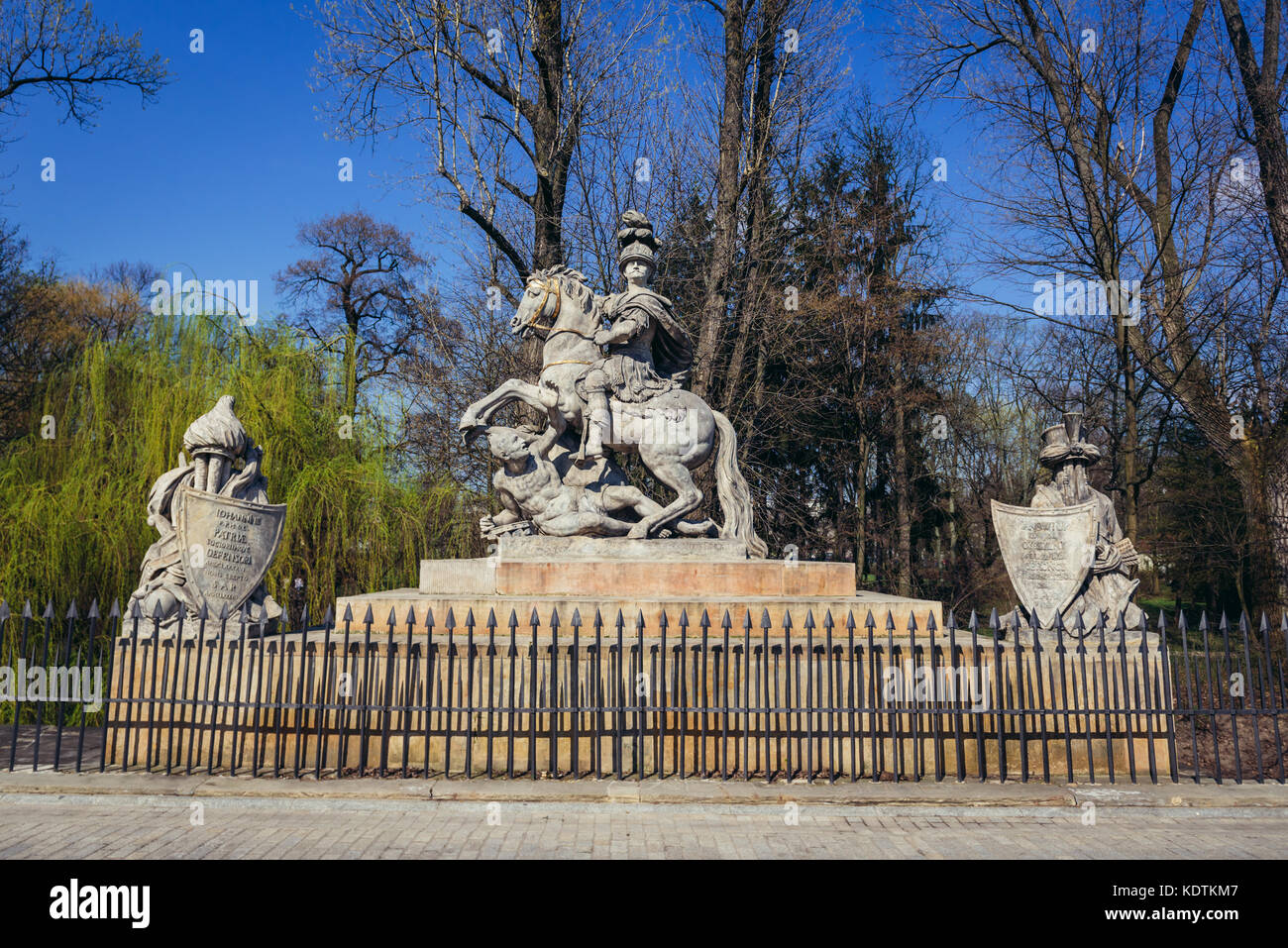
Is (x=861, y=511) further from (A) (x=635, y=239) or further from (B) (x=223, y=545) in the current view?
(B) (x=223, y=545)

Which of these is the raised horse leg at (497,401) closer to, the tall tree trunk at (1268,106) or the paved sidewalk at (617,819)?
the paved sidewalk at (617,819)

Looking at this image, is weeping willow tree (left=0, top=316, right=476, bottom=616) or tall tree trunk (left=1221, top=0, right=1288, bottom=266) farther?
tall tree trunk (left=1221, top=0, right=1288, bottom=266)

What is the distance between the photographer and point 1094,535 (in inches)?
301

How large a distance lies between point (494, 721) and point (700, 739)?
1678 millimetres

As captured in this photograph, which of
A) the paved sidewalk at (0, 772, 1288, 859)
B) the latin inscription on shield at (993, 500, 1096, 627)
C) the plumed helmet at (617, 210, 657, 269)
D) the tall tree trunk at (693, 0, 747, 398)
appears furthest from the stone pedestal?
the tall tree trunk at (693, 0, 747, 398)

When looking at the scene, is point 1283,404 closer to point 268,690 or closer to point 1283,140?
point 1283,140

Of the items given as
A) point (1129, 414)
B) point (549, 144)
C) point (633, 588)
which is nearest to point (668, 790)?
point (633, 588)

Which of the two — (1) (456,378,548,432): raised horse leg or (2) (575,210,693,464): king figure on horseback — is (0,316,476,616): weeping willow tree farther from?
(2) (575,210,693,464): king figure on horseback

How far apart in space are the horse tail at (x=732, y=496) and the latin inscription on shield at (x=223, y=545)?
4556mm

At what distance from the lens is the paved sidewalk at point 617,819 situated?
207 inches

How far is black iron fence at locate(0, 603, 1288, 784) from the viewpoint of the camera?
6.69 meters

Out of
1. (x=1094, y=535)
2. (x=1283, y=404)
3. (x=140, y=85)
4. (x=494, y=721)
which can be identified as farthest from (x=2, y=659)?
(x=1283, y=404)

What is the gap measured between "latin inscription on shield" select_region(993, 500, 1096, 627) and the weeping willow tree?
934 cm

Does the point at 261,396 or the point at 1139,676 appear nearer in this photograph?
the point at 1139,676
